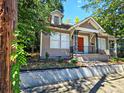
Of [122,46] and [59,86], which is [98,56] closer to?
[122,46]

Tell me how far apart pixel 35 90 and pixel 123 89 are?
468 centimetres

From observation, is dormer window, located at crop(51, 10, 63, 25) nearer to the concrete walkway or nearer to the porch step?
the porch step

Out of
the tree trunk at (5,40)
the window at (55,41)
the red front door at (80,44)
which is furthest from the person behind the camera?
the red front door at (80,44)

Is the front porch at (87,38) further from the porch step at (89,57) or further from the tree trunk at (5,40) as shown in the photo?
the tree trunk at (5,40)

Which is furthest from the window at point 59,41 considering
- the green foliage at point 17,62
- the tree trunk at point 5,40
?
the tree trunk at point 5,40

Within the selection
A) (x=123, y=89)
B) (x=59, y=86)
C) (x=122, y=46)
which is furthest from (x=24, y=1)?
(x=122, y=46)

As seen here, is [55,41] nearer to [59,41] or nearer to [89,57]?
[59,41]

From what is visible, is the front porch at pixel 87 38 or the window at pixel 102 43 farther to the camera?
the window at pixel 102 43

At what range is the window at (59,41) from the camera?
1978cm

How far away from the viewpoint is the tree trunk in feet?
6.52

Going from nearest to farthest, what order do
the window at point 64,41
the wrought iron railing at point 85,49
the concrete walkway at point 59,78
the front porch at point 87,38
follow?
the concrete walkway at point 59,78
the window at point 64,41
the front porch at point 87,38
the wrought iron railing at point 85,49

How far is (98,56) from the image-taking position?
75.2ft

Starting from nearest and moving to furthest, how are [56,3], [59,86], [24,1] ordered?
1. [59,86]
2. [24,1]
3. [56,3]

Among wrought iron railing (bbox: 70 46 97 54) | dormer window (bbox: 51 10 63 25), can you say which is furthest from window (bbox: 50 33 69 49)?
dormer window (bbox: 51 10 63 25)
